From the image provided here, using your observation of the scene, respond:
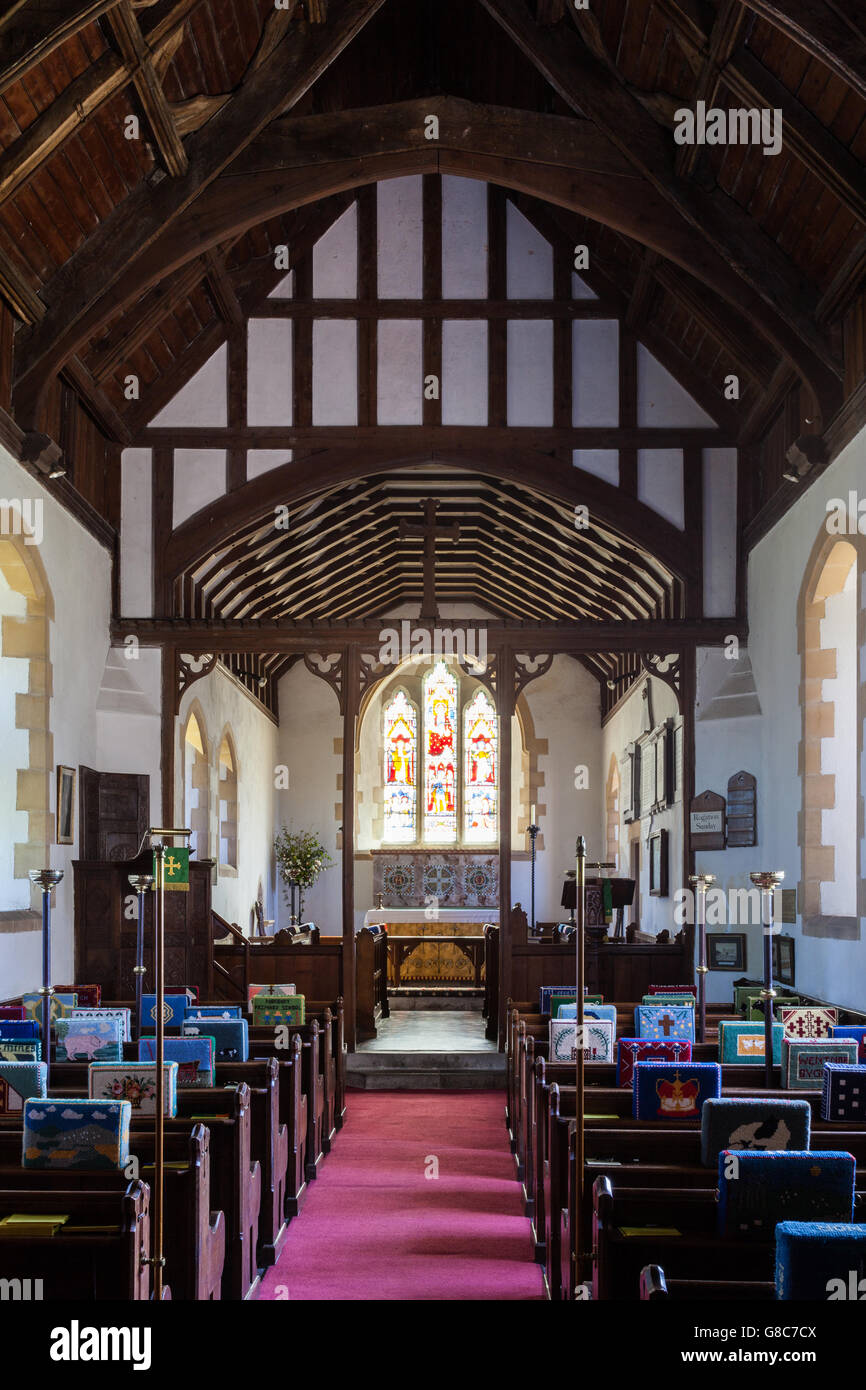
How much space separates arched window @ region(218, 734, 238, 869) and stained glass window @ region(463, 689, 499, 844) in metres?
4.75

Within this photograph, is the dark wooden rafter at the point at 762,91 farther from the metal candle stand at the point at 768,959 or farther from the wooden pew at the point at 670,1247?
the wooden pew at the point at 670,1247

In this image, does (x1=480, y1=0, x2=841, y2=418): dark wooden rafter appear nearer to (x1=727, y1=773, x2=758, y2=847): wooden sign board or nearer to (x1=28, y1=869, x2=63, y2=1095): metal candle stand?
(x1=727, y1=773, x2=758, y2=847): wooden sign board

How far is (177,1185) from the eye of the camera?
410cm

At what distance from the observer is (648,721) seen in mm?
14531

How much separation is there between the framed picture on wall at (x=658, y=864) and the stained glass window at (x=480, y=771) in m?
6.05

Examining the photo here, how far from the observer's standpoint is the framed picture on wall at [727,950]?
10570 millimetres

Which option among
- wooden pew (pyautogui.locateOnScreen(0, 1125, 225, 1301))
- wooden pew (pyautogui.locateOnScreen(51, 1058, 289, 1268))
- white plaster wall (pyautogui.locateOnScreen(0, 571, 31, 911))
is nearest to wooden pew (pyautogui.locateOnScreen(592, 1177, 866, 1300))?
wooden pew (pyautogui.locateOnScreen(0, 1125, 225, 1301))

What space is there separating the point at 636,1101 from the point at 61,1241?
2207 millimetres

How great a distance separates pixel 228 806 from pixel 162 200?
8.49m

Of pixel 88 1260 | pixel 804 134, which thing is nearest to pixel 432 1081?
pixel 804 134

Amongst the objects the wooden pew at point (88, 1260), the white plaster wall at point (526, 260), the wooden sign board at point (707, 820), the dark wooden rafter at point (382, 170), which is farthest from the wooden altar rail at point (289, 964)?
the wooden pew at point (88, 1260)

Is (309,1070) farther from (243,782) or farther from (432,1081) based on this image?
(243,782)

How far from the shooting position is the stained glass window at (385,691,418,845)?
20109 mm
